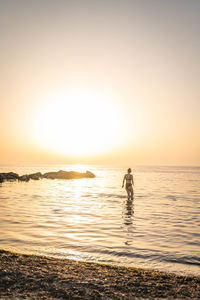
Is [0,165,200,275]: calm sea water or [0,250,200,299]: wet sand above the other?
[0,250,200,299]: wet sand

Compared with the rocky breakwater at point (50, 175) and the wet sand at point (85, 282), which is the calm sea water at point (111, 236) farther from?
the rocky breakwater at point (50, 175)

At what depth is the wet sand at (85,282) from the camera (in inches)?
197

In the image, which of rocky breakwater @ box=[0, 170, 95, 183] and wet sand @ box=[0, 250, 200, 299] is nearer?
wet sand @ box=[0, 250, 200, 299]

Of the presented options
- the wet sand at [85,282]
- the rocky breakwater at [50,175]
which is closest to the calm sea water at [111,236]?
the wet sand at [85,282]

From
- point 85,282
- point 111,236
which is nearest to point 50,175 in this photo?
point 111,236

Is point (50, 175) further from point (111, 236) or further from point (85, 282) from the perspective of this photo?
point (85, 282)

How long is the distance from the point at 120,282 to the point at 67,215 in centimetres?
993

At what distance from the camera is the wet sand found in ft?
16.4

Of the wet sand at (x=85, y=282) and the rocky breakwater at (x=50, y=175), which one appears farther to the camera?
the rocky breakwater at (x=50, y=175)

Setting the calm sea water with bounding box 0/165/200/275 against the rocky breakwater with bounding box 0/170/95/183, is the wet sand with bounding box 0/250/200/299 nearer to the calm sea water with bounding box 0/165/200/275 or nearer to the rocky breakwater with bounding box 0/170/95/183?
the calm sea water with bounding box 0/165/200/275

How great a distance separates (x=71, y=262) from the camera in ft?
23.6

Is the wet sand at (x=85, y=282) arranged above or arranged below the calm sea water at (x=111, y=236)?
above

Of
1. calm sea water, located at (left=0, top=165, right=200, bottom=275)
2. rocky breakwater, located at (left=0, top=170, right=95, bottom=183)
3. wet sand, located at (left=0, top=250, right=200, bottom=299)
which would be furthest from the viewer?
rocky breakwater, located at (left=0, top=170, right=95, bottom=183)

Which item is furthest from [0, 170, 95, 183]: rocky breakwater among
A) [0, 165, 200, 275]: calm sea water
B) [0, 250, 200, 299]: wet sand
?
[0, 250, 200, 299]: wet sand
